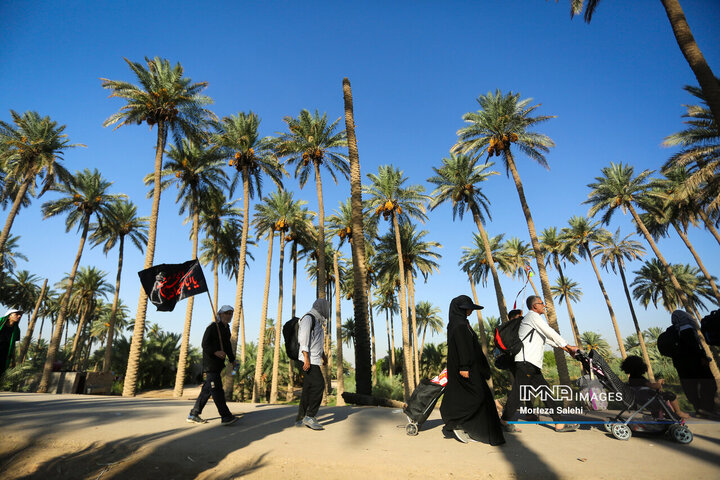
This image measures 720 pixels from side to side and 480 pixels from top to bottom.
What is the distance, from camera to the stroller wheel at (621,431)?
4.07m

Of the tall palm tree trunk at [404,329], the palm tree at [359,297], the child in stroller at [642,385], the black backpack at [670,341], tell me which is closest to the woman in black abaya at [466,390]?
the child in stroller at [642,385]

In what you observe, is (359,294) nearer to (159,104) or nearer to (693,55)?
(693,55)

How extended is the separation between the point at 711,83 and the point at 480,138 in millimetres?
15669

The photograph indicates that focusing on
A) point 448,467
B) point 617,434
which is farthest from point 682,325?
point 448,467

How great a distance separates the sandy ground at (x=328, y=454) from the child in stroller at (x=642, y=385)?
40 centimetres

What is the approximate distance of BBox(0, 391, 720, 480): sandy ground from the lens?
3.14 m

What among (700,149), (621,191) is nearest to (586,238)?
(621,191)

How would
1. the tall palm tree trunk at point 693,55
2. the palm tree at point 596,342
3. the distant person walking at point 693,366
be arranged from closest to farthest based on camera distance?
the distant person walking at point 693,366, the tall palm tree trunk at point 693,55, the palm tree at point 596,342

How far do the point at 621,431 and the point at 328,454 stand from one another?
3.58 m

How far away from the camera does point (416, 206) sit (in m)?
27.2

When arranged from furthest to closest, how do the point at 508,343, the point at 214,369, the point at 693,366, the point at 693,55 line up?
the point at 693,55
the point at 693,366
the point at 214,369
the point at 508,343

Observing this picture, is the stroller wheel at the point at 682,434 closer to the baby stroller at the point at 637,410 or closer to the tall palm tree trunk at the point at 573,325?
the baby stroller at the point at 637,410

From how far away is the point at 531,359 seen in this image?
4676 mm

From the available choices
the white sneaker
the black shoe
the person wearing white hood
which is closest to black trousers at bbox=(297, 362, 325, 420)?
the person wearing white hood
